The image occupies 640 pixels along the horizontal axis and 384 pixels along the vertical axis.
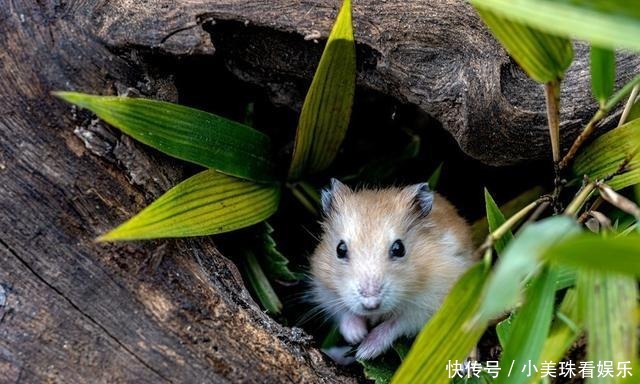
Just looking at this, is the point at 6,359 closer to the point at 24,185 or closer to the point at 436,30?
the point at 24,185

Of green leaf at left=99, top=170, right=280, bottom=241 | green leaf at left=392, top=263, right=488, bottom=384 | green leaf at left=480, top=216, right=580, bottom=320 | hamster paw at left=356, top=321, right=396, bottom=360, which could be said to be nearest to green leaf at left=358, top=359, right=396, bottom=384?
hamster paw at left=356, top=321, right=396, bottom=360

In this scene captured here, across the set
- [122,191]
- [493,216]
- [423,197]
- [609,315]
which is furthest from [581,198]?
[122,191]

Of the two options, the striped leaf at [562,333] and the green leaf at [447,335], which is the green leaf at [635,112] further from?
the green leaf at [447,335]

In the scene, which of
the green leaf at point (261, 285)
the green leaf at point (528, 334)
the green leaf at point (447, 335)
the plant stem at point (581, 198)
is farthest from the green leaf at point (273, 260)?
the green leaf at point (528, 334)

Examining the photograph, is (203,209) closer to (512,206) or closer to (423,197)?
(423,197)

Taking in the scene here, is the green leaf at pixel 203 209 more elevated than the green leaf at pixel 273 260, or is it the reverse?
the green leaf at pixel 203 209

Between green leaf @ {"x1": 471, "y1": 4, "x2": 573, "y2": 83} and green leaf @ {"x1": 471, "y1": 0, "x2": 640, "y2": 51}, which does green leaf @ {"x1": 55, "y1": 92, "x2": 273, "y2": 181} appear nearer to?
green leaf @ {"x1": 471, "y1": 4, "x2": 573, "y2": 83}
